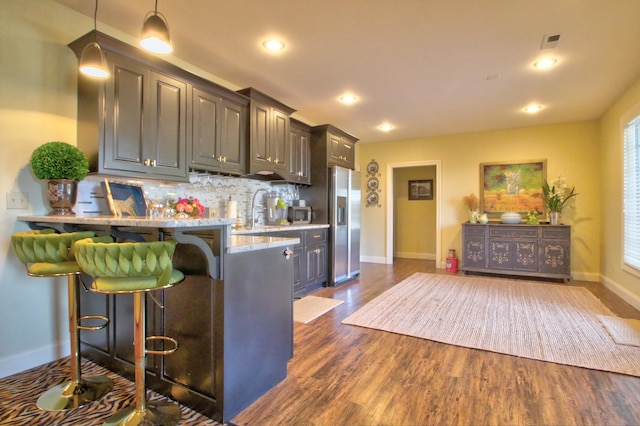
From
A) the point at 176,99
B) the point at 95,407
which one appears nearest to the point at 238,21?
the point at 176,99

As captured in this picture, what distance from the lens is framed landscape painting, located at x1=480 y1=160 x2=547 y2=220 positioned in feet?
18.7

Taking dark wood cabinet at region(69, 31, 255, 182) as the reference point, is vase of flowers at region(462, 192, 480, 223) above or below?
below

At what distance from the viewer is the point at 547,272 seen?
520 cm

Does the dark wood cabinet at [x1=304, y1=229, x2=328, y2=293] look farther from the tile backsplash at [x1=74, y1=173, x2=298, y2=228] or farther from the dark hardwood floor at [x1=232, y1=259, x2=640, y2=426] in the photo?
the dark hardwood floor at [x1=232, y1=259, x2=640, y2=426]

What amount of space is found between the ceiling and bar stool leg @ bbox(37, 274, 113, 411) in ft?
7.12

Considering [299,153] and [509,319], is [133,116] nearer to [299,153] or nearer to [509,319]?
[299,153]

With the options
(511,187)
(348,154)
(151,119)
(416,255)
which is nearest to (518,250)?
(511,187)

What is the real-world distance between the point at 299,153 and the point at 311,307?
2.19m

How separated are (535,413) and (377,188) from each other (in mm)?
5660

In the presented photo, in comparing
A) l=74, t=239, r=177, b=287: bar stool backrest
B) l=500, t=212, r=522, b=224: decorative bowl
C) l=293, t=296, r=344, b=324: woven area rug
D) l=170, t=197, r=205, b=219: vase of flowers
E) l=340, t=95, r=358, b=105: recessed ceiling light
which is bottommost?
l=293, t=296, r=344, b=324: woven area rug

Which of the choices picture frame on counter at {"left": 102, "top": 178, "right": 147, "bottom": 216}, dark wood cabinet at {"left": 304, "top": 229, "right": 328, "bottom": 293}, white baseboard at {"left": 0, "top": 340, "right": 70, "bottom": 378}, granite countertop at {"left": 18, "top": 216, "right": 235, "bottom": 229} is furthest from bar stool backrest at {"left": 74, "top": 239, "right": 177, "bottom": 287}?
dark wood cabinet at {"left": 304, "top": 229, "right": 328, "bottom": 293}

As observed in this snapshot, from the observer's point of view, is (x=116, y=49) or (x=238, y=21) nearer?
(x=116, y=49)

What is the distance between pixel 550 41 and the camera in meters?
2.87

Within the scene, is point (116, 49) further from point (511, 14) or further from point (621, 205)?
point (621, 205)
